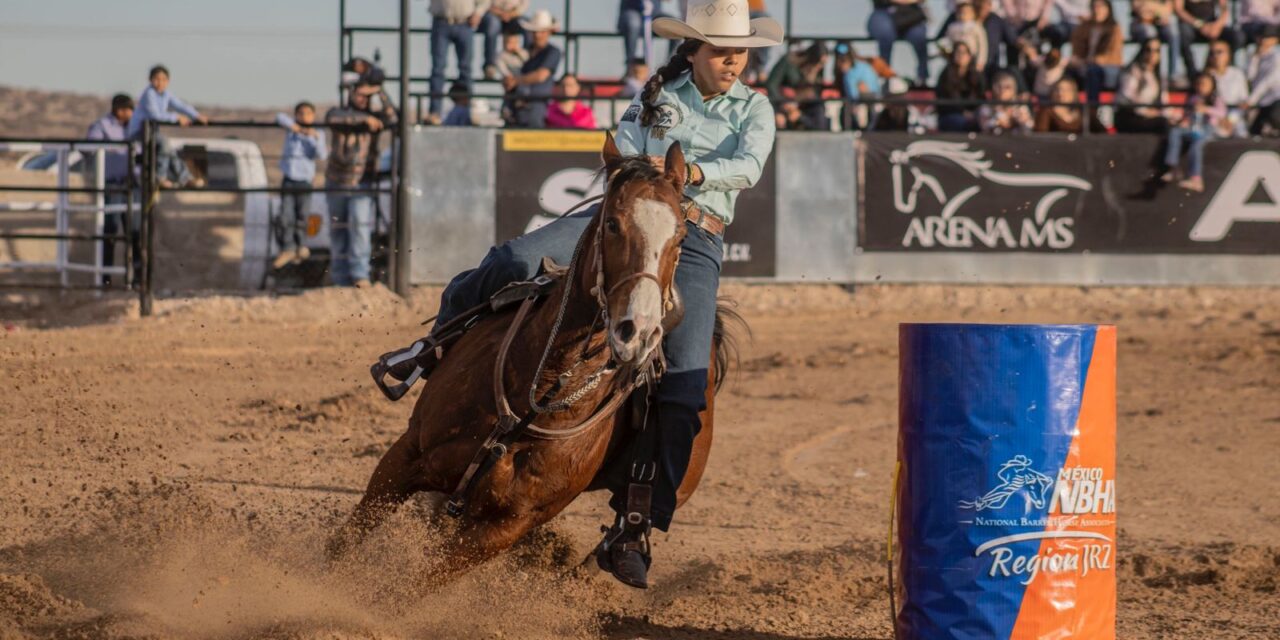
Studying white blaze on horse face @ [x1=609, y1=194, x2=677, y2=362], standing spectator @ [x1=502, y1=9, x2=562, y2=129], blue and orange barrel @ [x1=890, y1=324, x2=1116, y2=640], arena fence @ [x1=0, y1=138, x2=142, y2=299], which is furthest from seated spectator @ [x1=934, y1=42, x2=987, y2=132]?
white blaze on horse face @ [x1=609, y1=194, x2=677, y2=362]

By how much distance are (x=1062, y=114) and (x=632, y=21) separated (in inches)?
186

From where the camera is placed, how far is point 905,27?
53.7 feet

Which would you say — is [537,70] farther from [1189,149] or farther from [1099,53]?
[1189,149]

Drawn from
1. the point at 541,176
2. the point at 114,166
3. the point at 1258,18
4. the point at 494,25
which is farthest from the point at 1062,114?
the point at 114,166

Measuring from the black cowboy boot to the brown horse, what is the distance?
0.18m

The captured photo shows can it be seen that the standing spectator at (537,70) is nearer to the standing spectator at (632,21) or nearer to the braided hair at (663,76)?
the standing spectator at (632,21)

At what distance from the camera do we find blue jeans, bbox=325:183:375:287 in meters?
14.5

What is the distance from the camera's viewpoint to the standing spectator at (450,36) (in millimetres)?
15398

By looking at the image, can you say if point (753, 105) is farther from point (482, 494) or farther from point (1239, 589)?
point (1239, 589)

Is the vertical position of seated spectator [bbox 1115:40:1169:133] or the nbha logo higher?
seated spectator [bbox 1115:40:1169:133]

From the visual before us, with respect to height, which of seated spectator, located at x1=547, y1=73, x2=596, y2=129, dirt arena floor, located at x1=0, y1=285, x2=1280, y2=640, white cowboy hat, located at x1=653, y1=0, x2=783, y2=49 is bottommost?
dirt arena floor, located at x1=0, y1=285, x2=1280, y2=640

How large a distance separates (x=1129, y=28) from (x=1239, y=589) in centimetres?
1180

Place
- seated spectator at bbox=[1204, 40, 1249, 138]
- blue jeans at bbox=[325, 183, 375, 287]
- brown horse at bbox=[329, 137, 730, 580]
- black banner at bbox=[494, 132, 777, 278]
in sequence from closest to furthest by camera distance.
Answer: brown horse at bbox=[329, 137, 730, 580] < black banner at bbox=[494, 132, 777, 278] < blue jeans at bbox=[325, 183, 375, 287] < seated spectator at bbox=[1204, 40, 1249, 138]

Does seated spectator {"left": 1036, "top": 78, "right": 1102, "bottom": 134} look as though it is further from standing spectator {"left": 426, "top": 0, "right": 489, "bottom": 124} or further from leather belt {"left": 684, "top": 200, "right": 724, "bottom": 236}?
leather belt {"left": 684, "top": 200, "right": 724, "bottom": 236}
